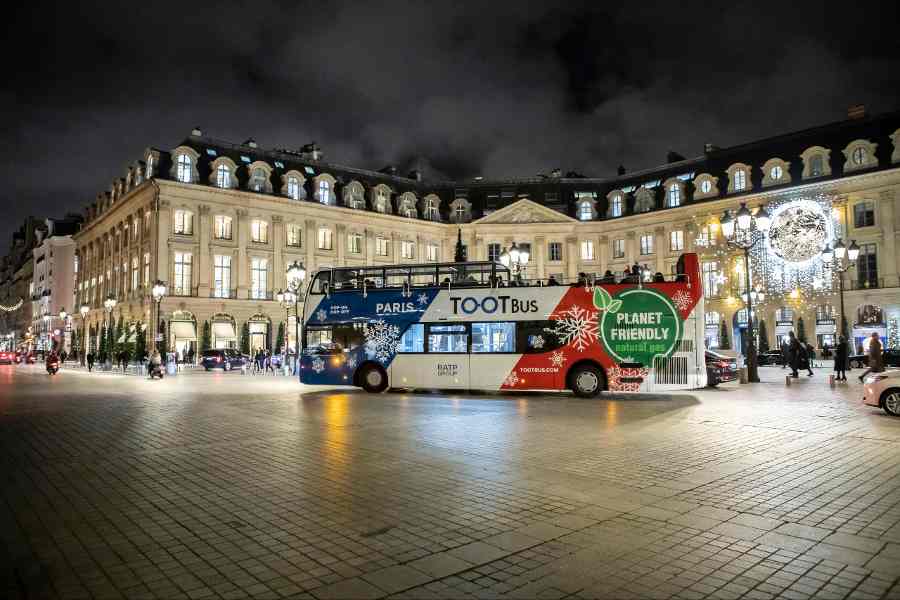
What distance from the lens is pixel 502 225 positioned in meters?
68.5

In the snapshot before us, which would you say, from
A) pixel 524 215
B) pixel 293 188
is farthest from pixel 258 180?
pixel 524 215

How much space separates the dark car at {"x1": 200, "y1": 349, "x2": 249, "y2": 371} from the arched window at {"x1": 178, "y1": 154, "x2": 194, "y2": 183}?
17.3m

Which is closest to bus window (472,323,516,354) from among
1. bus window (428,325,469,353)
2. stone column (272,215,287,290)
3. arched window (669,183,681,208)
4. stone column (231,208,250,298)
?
bus window (428,325,469,353)

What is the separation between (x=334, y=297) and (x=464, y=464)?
14.6m

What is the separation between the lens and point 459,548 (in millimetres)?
5480

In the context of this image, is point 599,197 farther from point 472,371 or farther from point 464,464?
point 464,464

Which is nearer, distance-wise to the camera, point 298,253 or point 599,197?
point 298,253

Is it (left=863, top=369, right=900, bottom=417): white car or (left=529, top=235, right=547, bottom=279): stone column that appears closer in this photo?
(left=863, top=369, right=900, bottom=417): white car

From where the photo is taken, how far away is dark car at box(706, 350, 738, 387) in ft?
76.4

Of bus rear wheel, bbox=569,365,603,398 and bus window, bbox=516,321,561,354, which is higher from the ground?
bus window, bbox=516,321,561,354

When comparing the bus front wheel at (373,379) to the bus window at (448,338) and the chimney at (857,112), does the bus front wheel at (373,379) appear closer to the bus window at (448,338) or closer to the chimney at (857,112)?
the bus window at (448,338)

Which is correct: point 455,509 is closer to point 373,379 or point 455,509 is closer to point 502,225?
point 373,379

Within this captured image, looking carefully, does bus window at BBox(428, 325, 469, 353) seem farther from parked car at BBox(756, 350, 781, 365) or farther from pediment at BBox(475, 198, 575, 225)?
pediment at BBox(475, 198, 575, 225)

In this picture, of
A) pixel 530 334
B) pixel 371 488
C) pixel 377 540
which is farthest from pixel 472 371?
pixel 377 540
